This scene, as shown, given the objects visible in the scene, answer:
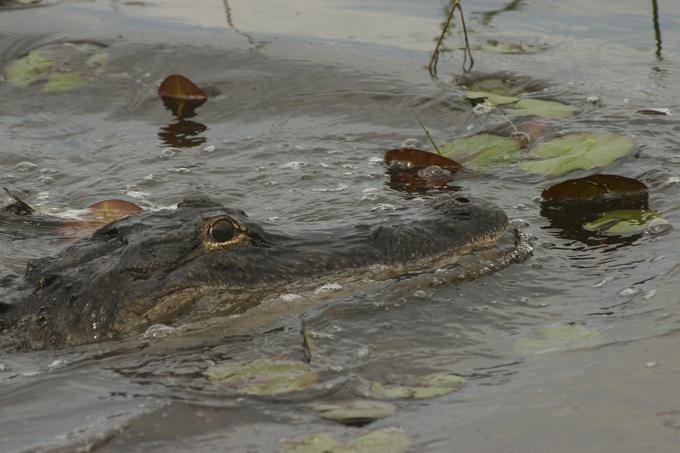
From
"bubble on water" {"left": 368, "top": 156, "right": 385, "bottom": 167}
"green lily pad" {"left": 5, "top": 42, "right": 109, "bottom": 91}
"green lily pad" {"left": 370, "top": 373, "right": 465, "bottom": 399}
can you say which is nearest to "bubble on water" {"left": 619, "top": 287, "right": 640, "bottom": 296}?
"green lily pad" {"left": 370, "top": 373, "right": 465, "bottom": 399}


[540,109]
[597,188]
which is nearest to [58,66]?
[540,109]

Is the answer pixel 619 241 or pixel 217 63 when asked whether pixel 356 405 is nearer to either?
pixel 619 241

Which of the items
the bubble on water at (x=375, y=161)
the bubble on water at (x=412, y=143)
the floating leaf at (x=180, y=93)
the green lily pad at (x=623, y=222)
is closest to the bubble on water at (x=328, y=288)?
the green lily pad at (x=623, y=222)

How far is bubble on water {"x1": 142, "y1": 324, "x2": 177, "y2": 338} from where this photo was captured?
14.9 ft

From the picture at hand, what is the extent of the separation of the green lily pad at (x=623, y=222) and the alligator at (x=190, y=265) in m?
0.93

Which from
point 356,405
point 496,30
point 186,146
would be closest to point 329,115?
point 186,146

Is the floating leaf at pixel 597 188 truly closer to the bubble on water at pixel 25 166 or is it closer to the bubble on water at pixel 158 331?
the bubble on water at pixel 158 331

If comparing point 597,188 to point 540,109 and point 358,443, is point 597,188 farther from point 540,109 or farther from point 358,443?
point 358,443

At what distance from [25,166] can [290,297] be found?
10.8 ft

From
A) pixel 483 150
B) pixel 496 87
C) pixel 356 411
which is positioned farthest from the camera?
pixel 496 87

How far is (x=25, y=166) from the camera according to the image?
728 cm

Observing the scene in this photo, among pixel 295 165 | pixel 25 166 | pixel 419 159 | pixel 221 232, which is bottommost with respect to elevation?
pixel 25 166

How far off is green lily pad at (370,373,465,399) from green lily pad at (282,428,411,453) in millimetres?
302

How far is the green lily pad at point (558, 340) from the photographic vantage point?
411cm
